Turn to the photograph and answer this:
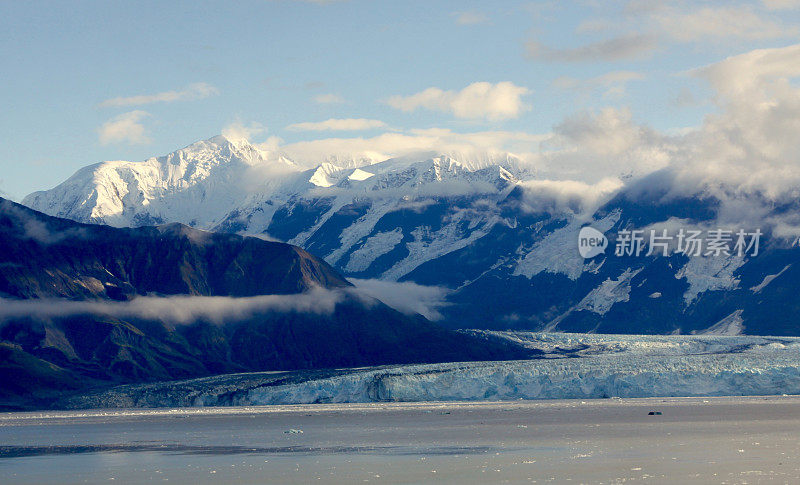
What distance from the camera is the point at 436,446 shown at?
10438 cm

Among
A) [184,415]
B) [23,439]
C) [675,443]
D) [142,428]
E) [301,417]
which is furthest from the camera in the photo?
[184,415]

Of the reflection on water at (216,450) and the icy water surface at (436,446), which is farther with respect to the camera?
the reflection on water at (216,450)

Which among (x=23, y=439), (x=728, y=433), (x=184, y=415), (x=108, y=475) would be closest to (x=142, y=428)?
(x=23, y=439)

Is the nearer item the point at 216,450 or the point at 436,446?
the point at 436,446

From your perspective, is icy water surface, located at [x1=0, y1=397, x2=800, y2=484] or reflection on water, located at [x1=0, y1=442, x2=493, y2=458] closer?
icy water surface, located at [x1=0, y1=397, x2=800, y2=484]

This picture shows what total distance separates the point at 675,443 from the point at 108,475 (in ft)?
144

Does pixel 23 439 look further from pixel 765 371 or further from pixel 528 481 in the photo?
pixel 765 371

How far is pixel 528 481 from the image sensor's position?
76.5 m

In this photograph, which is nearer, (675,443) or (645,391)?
(675,443)

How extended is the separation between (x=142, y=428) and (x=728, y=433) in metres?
70.1

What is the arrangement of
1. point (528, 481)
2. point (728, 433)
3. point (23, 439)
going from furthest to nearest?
point (23, 439), point (728, 433), point (528, 481)

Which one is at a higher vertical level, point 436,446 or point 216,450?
point 436,446

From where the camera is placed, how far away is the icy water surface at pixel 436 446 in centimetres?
8181

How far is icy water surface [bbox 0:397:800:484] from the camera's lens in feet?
268
